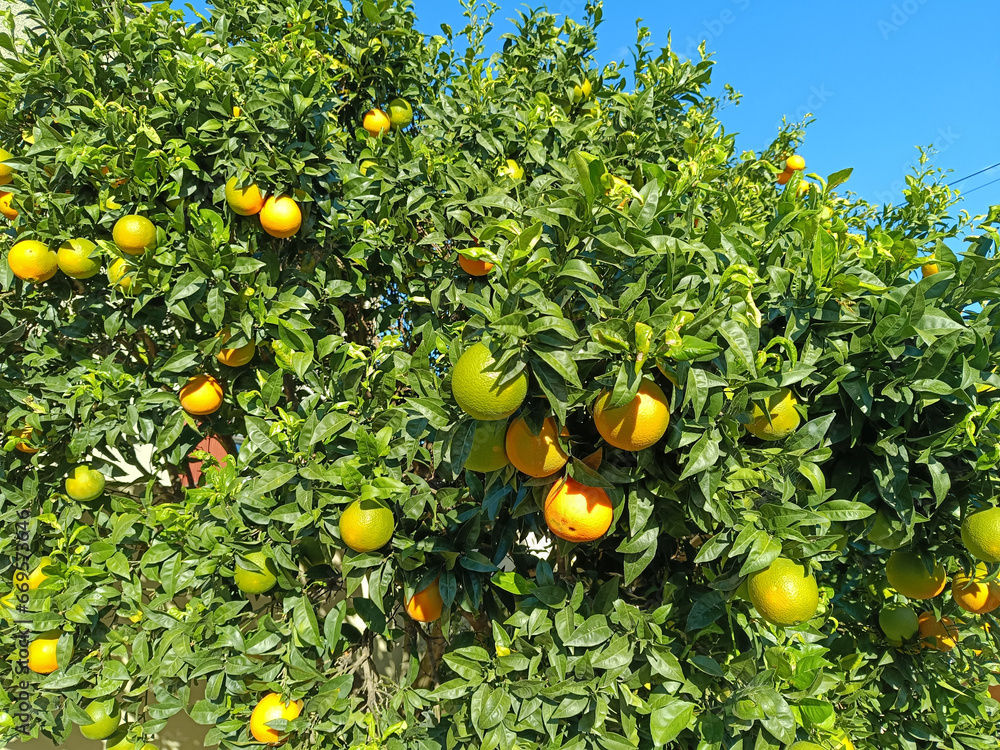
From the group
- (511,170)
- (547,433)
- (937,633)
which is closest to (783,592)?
(547,433)

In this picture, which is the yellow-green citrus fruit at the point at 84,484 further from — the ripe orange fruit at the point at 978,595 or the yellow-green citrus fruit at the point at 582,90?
the ripe orange fruit at the point at 978,595

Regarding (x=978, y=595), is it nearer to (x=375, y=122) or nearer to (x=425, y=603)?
(x=425, y=603)

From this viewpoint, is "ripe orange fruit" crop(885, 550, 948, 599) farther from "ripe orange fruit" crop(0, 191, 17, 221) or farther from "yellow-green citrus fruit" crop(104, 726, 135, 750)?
"ripe orange fruit" crop(0, 191, 17, 221)

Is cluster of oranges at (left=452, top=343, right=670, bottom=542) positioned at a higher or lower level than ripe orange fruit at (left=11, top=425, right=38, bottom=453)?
higher

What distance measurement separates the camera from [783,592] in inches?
49.2

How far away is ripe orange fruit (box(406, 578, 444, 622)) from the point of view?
177cm

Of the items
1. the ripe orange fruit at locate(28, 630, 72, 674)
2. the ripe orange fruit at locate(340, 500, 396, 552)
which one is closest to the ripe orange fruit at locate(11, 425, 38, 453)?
the ripe orange fruit at locate(28, 630, 72, 674)

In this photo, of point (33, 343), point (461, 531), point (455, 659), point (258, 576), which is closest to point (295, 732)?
point (258, 576)

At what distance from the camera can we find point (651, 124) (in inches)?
101

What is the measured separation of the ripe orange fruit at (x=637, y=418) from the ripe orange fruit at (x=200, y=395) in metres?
1.69

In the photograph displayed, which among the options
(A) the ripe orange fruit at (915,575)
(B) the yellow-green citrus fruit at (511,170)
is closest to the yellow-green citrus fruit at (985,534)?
(A) the ripe orange fruit at (915,575)

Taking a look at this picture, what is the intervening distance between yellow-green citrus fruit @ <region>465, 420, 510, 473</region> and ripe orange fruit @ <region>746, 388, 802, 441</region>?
1.84 ft

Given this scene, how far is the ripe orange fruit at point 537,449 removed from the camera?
1187 millimetres

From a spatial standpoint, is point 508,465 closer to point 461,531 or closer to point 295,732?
point 461,531
